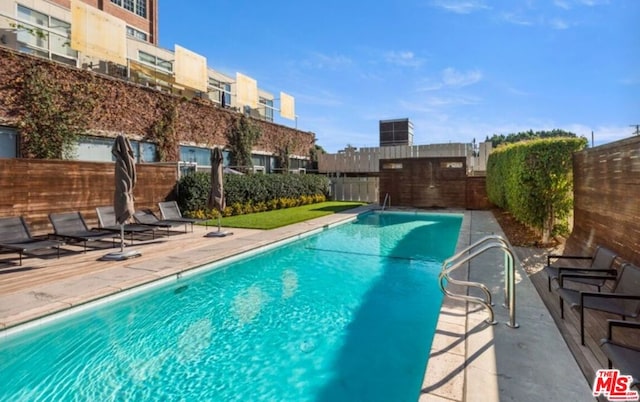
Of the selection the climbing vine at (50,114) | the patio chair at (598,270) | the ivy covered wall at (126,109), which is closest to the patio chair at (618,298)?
the patio chair at (598,270)

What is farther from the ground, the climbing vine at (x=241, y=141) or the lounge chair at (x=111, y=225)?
the climbing vine at (x=241, y=141)

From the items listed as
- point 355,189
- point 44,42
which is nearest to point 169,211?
point 44,42

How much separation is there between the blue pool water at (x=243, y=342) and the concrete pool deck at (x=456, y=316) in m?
0.42

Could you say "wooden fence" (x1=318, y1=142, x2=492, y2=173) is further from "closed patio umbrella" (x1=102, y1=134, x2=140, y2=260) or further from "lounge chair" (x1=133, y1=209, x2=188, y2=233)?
"closed patio umbrella" (x1=102, y1=134, x2=140, y2=260)

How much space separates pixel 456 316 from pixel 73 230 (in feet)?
30.7

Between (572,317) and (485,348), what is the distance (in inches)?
67.0

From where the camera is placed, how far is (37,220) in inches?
375

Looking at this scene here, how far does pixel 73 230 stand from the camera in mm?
9016

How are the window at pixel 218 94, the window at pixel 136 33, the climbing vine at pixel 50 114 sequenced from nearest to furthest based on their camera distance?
the climbing vine at pixel 50 114 < the window at pixel 218 94 < the window at pixel 136 33

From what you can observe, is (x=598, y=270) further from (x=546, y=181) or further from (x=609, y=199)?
(x=546, y=181)

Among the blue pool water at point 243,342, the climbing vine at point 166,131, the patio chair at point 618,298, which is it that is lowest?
the blue pool water at point 243,342

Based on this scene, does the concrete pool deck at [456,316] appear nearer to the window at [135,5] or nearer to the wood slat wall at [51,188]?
the wood slat wall at [51,188]

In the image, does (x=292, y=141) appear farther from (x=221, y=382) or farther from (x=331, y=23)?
(x=221, y=382)

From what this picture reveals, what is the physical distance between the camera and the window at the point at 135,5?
80.6 feet
